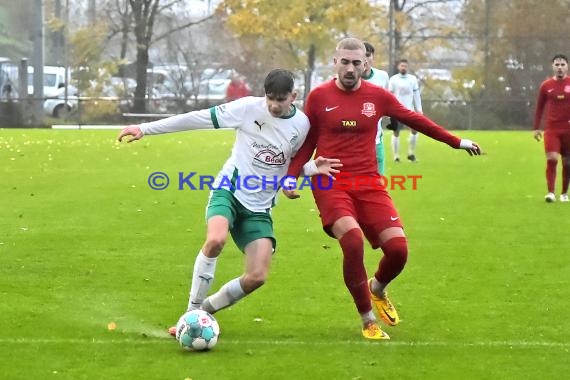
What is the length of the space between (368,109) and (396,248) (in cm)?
97

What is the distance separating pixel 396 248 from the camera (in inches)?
295

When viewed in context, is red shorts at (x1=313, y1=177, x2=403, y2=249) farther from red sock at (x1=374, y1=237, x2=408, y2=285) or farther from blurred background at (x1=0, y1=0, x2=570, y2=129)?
blurred background at (x1=0, y1=0, x2=570, y2=129)

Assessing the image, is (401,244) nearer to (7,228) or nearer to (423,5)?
(7,228)

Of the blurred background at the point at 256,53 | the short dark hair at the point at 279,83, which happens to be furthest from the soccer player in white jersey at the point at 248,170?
the blurred background at the point at 256,53

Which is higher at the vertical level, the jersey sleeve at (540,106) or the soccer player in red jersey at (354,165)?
the jersey sleeve at (540,106)

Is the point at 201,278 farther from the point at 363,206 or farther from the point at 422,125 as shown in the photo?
the point at 422,125

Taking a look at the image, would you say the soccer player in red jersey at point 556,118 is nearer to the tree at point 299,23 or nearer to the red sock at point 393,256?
the red sock at point 393,256

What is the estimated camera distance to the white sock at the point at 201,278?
7.36 metres

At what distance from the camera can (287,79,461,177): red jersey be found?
752 cm

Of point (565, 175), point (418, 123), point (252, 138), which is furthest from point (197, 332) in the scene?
point (565, 175)

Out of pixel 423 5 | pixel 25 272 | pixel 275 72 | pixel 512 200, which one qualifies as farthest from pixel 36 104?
pixel 275 72

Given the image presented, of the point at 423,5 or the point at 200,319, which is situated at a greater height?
the point at 423,5

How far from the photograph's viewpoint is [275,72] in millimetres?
7309

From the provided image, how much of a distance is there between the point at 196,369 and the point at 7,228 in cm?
672
